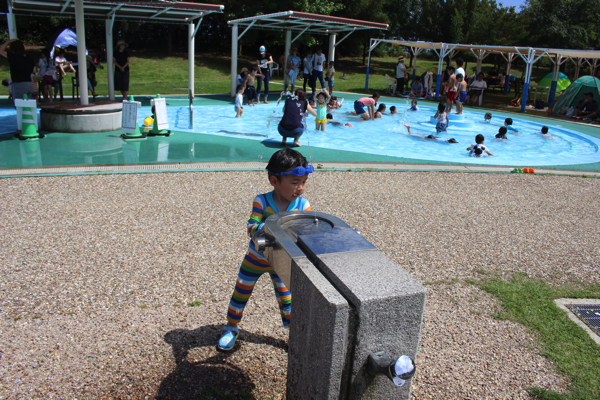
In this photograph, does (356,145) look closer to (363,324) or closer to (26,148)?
(26,148)

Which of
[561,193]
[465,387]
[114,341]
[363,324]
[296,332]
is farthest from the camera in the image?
[561,193]

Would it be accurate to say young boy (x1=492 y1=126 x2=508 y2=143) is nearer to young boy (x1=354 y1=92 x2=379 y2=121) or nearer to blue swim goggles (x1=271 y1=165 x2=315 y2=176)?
young boy (x1=354 y1=92 x2=379 y2=121)

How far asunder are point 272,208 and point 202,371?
3.67 feet

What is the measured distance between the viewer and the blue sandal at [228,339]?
3023 mm

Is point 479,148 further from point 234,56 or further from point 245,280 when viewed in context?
point 234,56

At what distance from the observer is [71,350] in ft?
9.82

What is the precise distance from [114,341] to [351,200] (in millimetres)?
4223

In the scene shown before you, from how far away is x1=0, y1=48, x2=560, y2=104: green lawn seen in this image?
68.6ft

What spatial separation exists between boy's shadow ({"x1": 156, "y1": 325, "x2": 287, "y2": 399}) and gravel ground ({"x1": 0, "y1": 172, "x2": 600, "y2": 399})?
1 cm

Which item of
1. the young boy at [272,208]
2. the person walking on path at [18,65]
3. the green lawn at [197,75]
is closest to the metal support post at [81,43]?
the person walking on path at [18,65]

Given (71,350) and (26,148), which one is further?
(26,148)

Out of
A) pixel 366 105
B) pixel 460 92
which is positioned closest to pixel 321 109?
pixel 366 105

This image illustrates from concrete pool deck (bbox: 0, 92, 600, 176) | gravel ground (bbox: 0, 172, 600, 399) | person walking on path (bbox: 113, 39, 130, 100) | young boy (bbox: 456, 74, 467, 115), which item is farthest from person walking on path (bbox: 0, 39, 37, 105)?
young boy (bbox: 456, 74, 467, 115)

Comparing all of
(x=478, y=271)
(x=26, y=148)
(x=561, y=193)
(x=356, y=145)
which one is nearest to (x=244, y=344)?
(x=478, y=271)
